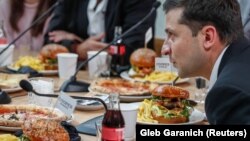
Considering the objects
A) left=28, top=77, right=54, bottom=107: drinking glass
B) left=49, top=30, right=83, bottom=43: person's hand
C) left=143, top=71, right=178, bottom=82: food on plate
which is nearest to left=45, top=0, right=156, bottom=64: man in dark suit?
left=49, top=30, right=83, bottom=43: person's hand

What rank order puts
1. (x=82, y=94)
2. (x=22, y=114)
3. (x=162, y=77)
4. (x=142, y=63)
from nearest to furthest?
1. (x=22, y=114)
2. (x=82, y=94)
3. (x=162, y=77)
4. (x=142, y=63)

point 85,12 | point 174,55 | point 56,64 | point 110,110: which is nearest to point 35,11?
point 85,12

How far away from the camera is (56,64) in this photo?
9.84 feet

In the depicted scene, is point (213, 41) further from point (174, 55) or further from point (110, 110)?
point (110, 110)

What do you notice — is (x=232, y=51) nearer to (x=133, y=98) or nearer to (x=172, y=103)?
(x=172, y=103)

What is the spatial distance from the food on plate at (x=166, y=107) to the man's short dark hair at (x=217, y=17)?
325 mm

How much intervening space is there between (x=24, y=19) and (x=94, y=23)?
779mm

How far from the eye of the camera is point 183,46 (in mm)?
1800

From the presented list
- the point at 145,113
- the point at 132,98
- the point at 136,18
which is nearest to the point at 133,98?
the point at 132,98

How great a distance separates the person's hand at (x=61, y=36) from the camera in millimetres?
3689

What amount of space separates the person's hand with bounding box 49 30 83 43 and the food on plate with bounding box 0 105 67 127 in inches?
67.2

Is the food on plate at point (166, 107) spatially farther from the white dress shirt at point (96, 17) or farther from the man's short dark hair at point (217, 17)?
the white dress shirt at point (96, 17)

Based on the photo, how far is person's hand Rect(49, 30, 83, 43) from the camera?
145 inches

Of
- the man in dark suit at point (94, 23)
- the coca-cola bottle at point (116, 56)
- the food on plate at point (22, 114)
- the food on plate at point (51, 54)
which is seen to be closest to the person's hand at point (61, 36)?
the man in dark suit at point (94, 23)
